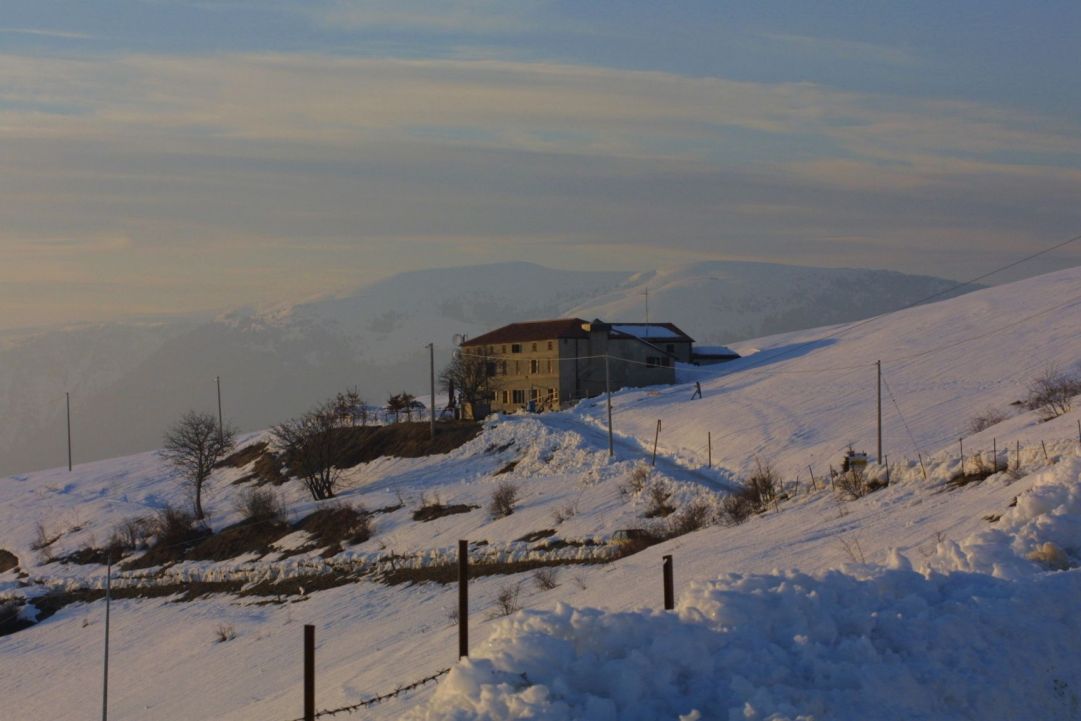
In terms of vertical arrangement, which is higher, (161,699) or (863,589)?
(863,589)

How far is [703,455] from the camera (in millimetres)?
60656

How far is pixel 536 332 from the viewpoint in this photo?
92.4 meters

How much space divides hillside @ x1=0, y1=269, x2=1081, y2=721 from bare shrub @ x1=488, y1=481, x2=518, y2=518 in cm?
67

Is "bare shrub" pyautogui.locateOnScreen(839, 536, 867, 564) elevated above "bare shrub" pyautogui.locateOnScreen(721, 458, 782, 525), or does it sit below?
above

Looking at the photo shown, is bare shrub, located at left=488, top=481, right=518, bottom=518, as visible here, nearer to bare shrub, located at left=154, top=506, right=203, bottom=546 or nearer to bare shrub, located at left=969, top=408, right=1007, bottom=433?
bare shrub, located at left=154, top=506, right=203, bottom=546

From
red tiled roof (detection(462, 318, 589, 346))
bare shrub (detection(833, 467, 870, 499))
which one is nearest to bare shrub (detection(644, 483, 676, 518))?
bare shrub (detection(833, 467, 870, 499))

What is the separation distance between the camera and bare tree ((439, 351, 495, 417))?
90.8 m

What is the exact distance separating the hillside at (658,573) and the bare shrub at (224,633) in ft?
1.91

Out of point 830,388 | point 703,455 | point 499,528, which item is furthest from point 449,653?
point 830,388

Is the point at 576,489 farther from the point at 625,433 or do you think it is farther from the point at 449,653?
the point at 449,653

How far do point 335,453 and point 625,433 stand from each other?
19.2 meters

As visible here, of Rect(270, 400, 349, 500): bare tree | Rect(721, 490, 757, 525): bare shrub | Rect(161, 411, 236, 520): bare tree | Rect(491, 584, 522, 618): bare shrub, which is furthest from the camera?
Rect(161, 411, 236, 520): bare tree

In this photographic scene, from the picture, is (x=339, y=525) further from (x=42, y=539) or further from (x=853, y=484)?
(x=853, y=484)

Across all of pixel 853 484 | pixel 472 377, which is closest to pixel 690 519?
pixel 853 484
